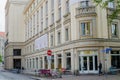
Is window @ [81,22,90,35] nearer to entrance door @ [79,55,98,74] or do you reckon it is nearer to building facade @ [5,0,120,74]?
building facade @ [5,0,120,74]

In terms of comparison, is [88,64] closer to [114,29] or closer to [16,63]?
[114,29]

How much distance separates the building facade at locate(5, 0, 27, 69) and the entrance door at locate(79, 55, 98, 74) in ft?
156

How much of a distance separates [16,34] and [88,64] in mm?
51300

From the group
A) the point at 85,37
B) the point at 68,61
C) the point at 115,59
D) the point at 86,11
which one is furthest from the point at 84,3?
the point at 68,61

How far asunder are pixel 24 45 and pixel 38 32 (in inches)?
870

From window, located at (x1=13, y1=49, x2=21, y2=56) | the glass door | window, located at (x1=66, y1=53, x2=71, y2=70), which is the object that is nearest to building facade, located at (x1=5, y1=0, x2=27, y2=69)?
window, located at (x1=13, y1=49, x2=21, y2=56)

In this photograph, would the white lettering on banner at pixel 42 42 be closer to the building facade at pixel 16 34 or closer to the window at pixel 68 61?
the window at pixel 68 61

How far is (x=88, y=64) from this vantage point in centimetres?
3475

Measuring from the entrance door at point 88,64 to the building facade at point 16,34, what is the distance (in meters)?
47.6

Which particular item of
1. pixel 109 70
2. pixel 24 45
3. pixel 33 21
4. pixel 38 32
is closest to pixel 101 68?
pixel 109 70

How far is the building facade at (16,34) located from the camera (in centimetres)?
8144

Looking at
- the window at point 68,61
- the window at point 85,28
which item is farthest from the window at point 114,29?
the window at point 68,61

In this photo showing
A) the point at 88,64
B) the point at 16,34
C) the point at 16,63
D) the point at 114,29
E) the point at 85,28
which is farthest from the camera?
the point at 16,63

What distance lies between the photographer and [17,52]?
81938 mm
